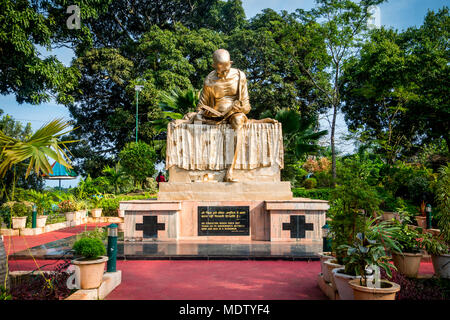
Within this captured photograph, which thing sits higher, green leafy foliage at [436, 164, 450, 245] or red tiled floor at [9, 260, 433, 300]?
green leafy foliage at [436, 164, 450, 245]

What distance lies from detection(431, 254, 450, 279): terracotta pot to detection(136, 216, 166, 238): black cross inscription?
5601 mm

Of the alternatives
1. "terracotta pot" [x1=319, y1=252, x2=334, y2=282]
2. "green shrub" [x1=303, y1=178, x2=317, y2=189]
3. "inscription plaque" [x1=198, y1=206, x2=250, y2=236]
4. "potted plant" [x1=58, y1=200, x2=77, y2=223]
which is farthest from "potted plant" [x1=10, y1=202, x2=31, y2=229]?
"green shrub" [x1=303, y1=178, x2=317, y2=189]

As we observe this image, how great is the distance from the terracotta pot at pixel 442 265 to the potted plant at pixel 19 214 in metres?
10.9

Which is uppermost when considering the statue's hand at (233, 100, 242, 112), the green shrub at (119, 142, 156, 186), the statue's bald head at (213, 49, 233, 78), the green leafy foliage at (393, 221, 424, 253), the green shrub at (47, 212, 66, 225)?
→ the statue's bald head at (213, 49, 233, 78)

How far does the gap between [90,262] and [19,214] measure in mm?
8245

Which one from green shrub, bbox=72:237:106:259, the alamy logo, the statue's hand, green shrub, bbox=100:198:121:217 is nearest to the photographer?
green shrub, bbox=72:237:106:259

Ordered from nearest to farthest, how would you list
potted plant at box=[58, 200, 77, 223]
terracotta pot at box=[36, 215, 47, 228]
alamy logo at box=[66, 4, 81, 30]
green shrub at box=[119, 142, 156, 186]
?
terracotta pot at box=[36, 215, 47, 228]
potted plant at box=[58, 200, 77, 223]
alamy logo at box=[66, 4, 81, 30]
green shrub at box=[119, 142, 156, 186]

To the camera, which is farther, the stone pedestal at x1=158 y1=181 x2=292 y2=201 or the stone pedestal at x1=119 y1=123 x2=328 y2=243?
the stone pedestal at x1=158 y1=181 x2=292 y2=201

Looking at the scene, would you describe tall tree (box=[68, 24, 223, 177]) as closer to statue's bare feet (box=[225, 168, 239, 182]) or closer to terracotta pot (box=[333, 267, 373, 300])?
statue's bare feet (box=[225, 168, 239, 182])

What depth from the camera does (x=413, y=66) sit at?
15406mm

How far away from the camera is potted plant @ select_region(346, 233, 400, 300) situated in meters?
3.42

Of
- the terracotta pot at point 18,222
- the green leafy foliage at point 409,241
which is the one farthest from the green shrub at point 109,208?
the green leafy foliage at point 409,241
